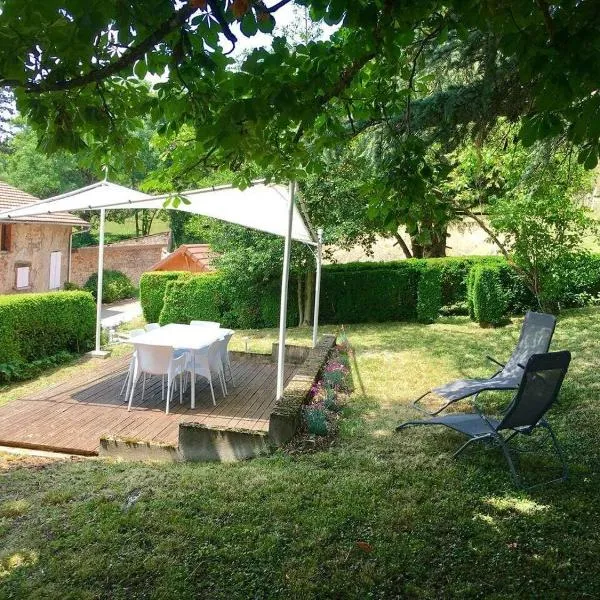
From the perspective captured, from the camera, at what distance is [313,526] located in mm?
3127

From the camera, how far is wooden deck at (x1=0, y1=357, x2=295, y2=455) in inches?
222

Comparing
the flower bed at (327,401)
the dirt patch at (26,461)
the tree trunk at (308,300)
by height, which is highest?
the tree trunk at (308,300)

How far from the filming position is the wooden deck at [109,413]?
18.5ft

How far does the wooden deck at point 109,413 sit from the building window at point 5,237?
36.3ft

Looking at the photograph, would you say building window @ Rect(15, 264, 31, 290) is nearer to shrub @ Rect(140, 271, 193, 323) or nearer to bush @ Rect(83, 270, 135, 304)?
bush @ Rect(83, 270, 135, 304)

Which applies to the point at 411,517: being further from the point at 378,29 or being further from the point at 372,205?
the point at 378,29

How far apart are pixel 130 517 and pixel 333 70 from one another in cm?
298

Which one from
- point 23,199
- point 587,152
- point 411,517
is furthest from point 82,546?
point 23,199

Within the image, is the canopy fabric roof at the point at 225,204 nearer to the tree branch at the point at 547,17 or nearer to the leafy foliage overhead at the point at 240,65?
the leafy foliage overhead at the point at 240,65

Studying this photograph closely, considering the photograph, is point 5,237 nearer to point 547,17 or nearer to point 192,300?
point 192,300

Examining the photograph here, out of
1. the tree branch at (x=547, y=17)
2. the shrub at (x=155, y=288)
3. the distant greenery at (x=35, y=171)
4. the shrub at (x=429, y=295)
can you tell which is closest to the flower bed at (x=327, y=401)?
the tree branch at (x=547, y=17)

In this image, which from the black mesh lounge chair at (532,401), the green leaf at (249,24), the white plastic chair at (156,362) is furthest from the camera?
the white plastic chair at (156,362)

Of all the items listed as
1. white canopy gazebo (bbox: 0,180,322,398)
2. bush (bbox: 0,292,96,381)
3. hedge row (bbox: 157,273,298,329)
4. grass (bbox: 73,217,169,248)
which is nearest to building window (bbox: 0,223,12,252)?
hedge row (bbox: 157,273,298,329)

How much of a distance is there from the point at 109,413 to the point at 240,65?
4848mm
